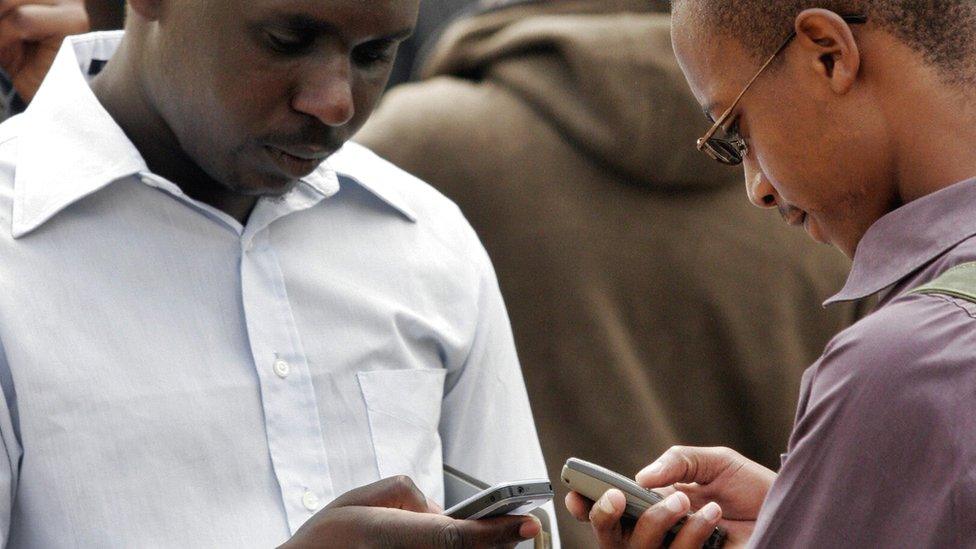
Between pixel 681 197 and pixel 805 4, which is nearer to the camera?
pixel 805 4

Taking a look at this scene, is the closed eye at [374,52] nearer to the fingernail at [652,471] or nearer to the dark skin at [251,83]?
the dark skin at [251,83]

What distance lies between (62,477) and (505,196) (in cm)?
146

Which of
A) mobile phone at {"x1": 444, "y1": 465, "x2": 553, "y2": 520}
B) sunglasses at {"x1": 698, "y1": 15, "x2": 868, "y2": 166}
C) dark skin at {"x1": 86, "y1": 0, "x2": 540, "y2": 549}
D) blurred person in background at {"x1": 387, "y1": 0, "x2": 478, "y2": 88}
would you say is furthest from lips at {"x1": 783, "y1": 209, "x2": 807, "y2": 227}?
blurred person in background at {"x1": 387, "y1": 0, "x2": 478, "y2": 88}

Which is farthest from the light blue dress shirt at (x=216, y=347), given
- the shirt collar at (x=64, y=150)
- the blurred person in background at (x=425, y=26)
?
the blurred person in background at (x=425, y=26)

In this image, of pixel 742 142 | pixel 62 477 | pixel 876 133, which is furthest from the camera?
pixel 62 477

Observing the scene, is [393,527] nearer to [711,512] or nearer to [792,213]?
[711,512]

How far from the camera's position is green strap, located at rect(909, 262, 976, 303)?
4.67 feet

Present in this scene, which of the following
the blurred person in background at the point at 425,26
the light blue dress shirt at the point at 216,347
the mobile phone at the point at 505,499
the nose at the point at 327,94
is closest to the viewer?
the mobile phone at the point at 505,499

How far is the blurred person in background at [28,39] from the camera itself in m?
2.80

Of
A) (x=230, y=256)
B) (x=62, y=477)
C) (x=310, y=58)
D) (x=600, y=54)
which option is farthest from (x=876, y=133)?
(x=600, y=54)

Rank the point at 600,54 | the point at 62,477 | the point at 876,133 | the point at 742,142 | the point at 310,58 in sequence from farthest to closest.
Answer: the point at 600,54, the point at 310,58, the point at 62,477, the point at 742,142, the point at 876,133

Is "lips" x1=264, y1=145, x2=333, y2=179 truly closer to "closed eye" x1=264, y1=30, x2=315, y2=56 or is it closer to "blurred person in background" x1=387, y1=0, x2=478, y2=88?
"closed eye" x1=264, y1=30, x2=315, y2=56

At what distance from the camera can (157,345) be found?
2117mm

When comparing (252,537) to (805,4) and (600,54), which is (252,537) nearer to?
(805,4)
